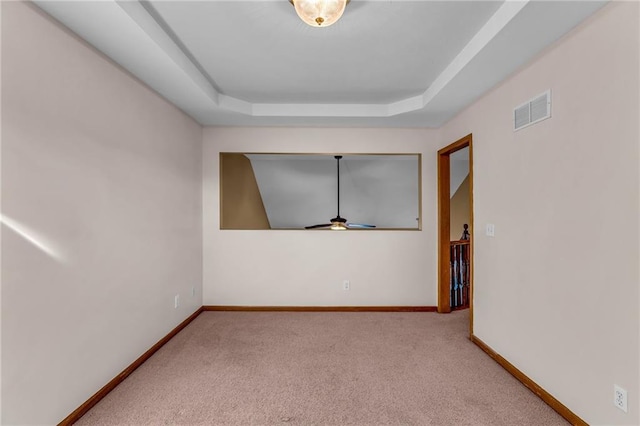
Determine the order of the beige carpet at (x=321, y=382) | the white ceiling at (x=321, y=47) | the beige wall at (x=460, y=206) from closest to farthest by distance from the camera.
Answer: the white ceiling at (x=321, y=47) < the beige carpet at (x=321, y=382) < the beige wall at (x=460, y=206)

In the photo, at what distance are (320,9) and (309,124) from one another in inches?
83.6

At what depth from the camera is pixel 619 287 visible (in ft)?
4.98

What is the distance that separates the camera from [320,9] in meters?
1.56

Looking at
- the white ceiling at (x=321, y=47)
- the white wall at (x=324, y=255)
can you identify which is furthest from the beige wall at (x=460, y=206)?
the white ceiling at (x=321, y=47)

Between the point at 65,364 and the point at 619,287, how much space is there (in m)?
3.12

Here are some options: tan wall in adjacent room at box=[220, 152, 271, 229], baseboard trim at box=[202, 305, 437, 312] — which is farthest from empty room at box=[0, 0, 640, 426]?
tan wall in adjacent room at box=[220, 152, 271, 229]

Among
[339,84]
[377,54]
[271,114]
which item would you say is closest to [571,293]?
[377,54]

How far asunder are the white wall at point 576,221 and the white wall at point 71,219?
10.00 ft

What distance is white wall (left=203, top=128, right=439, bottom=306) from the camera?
3.82 m

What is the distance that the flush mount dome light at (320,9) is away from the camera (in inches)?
60.9

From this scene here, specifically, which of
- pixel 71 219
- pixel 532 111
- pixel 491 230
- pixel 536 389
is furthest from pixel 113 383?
pixel 532 111

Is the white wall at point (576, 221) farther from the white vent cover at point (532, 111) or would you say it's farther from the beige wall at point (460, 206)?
the beige wall at point (460, 206)

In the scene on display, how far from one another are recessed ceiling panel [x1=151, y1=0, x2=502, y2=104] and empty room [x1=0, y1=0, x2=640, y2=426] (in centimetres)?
2

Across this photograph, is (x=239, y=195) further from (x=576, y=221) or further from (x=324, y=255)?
(x=576, y=221)
